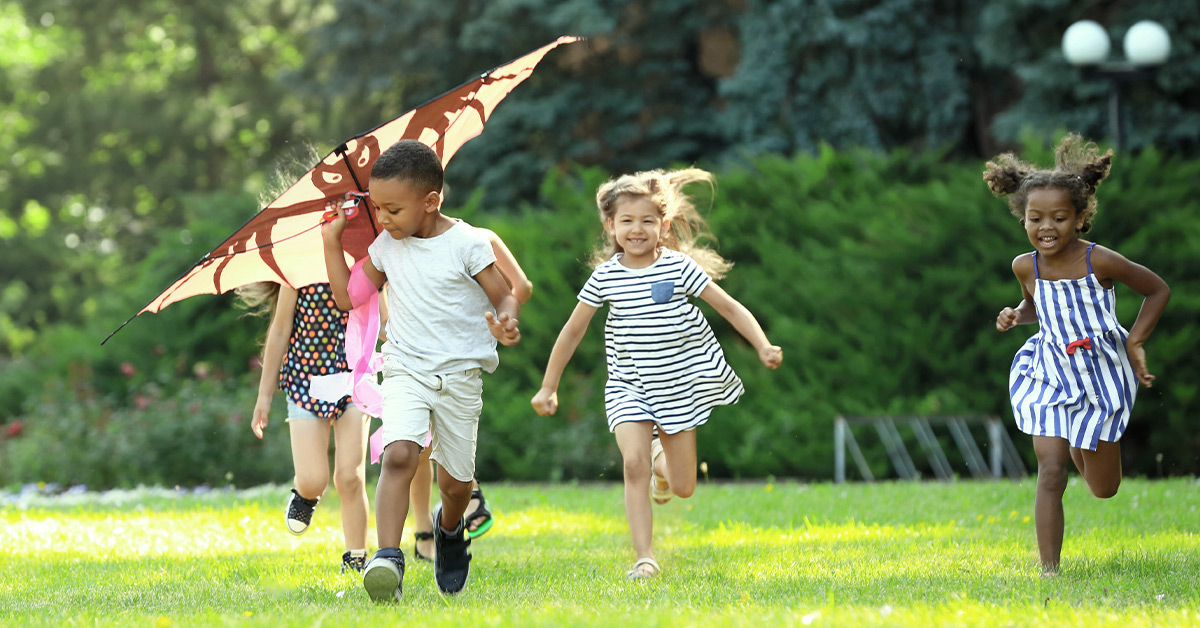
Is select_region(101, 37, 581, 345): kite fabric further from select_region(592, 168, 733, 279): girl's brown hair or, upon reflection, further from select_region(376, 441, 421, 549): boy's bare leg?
select_region(376, 441, 421, 549): boy's bare leg

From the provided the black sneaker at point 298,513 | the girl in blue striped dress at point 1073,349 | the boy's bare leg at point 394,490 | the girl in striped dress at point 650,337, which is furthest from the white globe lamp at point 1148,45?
the boy's bare leg at point 394,490

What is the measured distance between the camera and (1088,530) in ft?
20.2

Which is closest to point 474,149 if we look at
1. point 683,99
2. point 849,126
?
point 683,99

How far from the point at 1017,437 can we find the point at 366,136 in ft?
24.4

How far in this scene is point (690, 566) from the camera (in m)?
5.39

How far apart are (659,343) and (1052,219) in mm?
1713

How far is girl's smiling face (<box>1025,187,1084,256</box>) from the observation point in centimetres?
499

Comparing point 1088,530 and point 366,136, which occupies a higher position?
point 366,136

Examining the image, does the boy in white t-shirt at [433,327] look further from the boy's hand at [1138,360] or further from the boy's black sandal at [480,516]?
the boy's hand at [1138,360]

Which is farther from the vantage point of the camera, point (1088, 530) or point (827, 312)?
point (827, 312)

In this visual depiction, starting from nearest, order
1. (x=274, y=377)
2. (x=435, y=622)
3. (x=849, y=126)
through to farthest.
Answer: (x=435, y=622) → (x=274, y=377) → (x=849, y=126)

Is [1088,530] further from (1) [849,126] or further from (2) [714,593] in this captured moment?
(1) [849,126]

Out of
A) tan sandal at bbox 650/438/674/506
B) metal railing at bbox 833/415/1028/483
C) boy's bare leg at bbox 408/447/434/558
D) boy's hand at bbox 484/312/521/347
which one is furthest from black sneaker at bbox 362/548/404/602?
metal railing at bbox 833/415/1028/483

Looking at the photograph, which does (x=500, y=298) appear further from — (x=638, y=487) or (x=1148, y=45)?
(x=1148, y=45)
